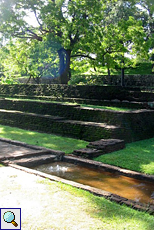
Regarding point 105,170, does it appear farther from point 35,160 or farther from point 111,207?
point 111,207

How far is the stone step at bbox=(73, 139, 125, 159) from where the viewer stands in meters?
7.98

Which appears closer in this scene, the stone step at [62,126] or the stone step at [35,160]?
the stone step at [35,160]

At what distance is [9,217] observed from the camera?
3.72 metres

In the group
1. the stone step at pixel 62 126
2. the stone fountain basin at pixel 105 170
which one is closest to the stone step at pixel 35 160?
the stone fountain basin at pixel 105 170

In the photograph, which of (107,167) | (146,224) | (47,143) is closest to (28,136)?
(47,143)

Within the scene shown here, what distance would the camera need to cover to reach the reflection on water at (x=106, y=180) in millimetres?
5641

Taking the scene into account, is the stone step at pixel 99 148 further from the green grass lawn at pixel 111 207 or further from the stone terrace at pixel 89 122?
the stone terrace at pixel 89 122

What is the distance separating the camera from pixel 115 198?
480cm

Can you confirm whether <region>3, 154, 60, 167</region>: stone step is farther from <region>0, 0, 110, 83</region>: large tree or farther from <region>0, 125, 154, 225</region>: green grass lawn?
<region>0, 0, 110, 83</region>: large tree

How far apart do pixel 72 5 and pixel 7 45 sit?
5.49 m

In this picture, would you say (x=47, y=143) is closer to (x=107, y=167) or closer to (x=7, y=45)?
(x=107, y=167)

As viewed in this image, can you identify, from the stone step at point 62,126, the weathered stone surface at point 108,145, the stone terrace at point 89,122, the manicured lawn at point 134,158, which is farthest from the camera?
the stone terrace at point 89,122

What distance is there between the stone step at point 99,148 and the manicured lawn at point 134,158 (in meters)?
0.19

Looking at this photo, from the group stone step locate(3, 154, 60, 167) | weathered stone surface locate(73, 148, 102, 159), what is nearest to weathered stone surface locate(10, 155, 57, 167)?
stone step locate(3, 154, 60, 167)
